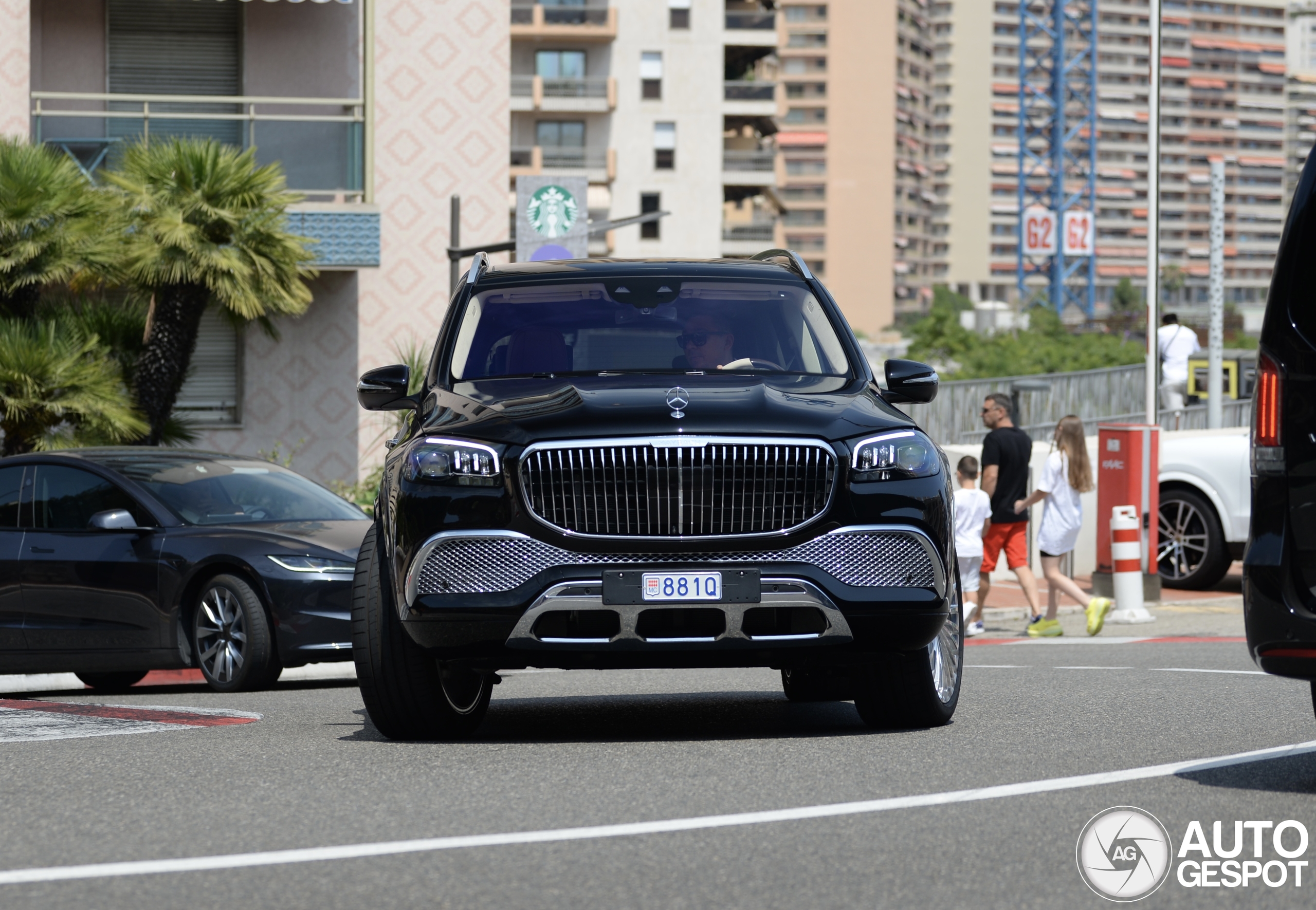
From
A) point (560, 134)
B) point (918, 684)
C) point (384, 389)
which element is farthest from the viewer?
point (560, 134)

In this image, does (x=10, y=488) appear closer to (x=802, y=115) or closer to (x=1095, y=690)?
(x=1095, y=690)

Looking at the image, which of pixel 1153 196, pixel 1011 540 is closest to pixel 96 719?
pixel 1011 540

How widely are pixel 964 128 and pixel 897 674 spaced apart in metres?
193

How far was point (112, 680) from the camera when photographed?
40.6ft

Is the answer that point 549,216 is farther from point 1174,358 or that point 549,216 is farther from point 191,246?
point 1174,358

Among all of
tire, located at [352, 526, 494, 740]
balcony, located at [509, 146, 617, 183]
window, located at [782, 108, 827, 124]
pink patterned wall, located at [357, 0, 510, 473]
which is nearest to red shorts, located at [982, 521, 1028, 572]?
pink patterned wall, located at [357, 0, 510, 473]

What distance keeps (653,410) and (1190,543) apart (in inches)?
509

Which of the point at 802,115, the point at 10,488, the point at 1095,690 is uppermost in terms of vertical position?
the point at 802,115

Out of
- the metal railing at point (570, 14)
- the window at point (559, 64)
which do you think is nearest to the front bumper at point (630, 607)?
the metal railing at point (570, 14)

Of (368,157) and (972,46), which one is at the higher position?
(972,46)

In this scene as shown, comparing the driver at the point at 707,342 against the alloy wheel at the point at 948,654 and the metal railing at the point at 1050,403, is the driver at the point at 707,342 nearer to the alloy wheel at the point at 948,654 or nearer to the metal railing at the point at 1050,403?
the alloy wheel at the point at 948,654

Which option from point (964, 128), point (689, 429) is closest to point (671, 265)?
point (689, 429)

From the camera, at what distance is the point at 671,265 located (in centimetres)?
850

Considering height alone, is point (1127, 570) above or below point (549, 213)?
below
